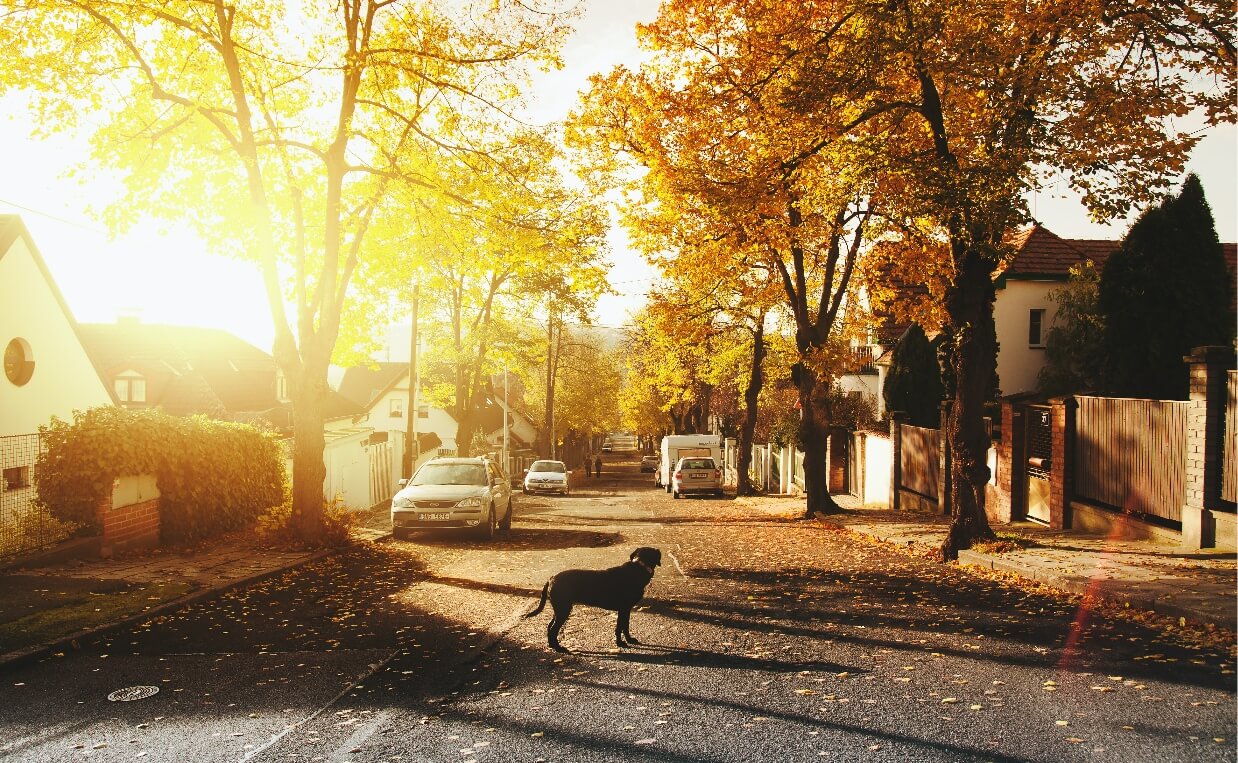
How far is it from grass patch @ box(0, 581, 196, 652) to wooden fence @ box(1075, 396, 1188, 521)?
1305cm

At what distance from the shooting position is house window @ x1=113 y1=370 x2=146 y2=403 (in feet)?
125

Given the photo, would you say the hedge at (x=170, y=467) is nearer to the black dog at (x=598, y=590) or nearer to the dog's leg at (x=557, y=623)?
the dog's leg at (x=557, y=623)

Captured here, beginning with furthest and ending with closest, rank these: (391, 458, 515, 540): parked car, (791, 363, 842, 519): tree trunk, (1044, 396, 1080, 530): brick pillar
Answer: (791, 363, 842, 519): tree trunk
(391, 458, 515, 540): parked car
(1044, 396, 1080, 530): brick pillar

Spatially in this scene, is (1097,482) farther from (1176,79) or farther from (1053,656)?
(1053,656)

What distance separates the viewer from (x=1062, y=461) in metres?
16.1

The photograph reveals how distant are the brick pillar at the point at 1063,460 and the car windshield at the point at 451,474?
1057 centimetres

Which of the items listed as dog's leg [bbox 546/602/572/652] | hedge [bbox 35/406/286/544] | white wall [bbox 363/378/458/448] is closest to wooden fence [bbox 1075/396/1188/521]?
dog's leg [bbox 546/602/572/652]

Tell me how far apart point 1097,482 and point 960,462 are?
3.11 metres

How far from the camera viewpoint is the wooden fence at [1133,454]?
13.1m

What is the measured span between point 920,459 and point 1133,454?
953 cm

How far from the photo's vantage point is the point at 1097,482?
15.3m

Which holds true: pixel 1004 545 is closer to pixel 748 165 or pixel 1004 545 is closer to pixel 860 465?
pixel 748 165

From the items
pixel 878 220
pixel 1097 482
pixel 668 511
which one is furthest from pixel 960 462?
pixel 668 511

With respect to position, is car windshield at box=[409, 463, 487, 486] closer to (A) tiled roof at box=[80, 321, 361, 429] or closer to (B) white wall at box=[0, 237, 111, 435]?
(B) white wall at box=[0, 237, 111, 435]
